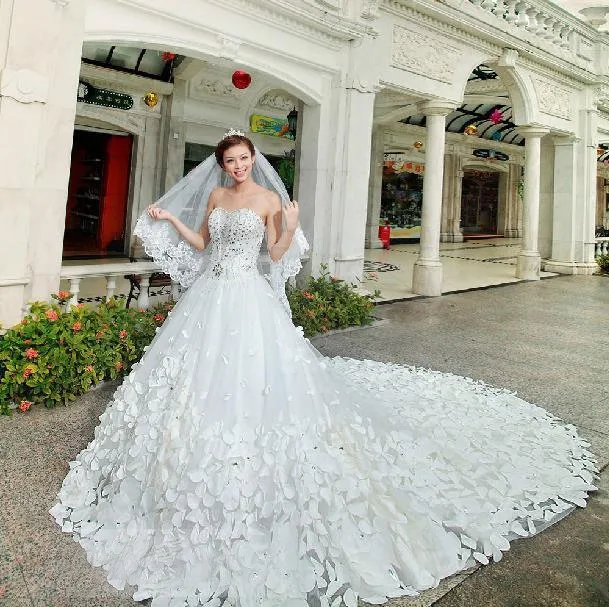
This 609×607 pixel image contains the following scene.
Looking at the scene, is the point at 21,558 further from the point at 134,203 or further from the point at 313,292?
the point at 134,203

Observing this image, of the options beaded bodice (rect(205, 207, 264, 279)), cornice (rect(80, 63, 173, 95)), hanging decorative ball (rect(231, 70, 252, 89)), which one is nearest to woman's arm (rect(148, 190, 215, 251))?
beaded bodice (rect(205, 207, 264, 279))

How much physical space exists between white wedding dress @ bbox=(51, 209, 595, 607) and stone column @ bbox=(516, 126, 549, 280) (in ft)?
30.3

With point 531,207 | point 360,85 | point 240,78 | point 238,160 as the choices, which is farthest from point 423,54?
point 238,160

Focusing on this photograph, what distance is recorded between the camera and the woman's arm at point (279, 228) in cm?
288

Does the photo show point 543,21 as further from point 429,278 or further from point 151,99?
point 151,99

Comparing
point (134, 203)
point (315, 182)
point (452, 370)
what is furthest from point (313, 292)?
point (134, 203)

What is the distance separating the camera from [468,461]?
9.06 feet

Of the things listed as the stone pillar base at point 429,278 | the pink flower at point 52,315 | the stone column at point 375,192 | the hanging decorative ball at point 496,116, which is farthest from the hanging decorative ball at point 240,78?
the hanging decorative ball at point 496,116

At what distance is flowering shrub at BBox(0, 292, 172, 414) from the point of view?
355 cm

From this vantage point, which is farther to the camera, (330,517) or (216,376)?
(216,376)

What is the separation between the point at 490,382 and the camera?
4590 mm

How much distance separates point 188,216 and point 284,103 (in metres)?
10.6

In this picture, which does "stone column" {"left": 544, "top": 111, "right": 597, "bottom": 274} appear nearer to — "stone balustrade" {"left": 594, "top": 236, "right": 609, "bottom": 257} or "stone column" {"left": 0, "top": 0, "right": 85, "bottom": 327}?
"stone balustrade" {"left": 594, "top": 236, "right": 609, "bottom": 257}

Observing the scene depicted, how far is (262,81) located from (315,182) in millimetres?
5831
